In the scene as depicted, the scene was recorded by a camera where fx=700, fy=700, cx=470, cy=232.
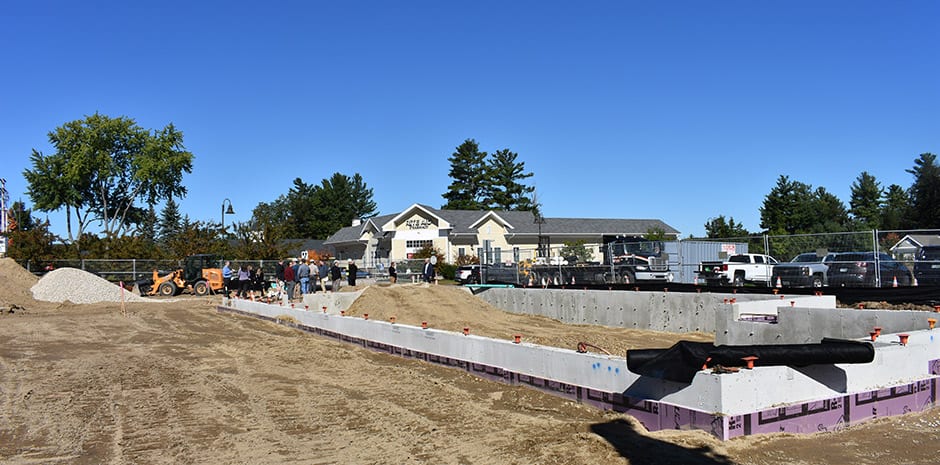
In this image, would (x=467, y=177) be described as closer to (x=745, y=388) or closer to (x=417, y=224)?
(x=417, y=224)

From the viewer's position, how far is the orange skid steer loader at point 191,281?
3516cm

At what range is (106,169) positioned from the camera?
69.9 meters

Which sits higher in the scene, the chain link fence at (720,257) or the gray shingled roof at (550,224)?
the gray shingled roof at (550,224)

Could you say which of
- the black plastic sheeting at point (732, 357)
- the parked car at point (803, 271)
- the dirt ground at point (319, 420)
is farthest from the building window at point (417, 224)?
the black plastic sheeting at point (732, 357)

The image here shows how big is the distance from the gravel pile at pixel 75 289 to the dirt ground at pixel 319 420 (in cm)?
1900

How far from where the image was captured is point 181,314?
81.0 feet

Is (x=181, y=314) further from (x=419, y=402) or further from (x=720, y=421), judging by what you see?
(x=720, y=421)

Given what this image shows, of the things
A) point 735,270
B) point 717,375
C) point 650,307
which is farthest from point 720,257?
point 717,375

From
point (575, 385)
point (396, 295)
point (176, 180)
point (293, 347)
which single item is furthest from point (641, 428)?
point (176, 180)

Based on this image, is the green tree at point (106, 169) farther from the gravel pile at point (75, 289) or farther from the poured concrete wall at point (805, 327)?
the poured concrete wall at point (805, 327)

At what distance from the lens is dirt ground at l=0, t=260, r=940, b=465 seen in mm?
6441

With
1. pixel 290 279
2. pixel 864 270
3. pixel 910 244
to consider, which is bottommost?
pixel 864 270

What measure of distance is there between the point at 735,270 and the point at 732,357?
20829 mm

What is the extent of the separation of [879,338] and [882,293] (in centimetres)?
907
